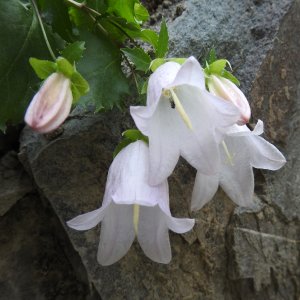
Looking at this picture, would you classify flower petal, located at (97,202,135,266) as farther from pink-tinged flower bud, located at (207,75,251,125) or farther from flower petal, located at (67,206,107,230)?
pink-tinged flower bud, located at (207,75,251,125)

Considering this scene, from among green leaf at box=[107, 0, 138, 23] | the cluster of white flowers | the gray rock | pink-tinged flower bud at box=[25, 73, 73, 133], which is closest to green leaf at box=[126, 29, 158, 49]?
green leaf at box=[107, 0, 138, 23]

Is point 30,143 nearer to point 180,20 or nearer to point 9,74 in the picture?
point 9,74

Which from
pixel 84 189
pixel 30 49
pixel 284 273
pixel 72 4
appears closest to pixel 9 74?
pixel 30 49

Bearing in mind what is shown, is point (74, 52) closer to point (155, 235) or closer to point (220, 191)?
Answer: point (155, 235)

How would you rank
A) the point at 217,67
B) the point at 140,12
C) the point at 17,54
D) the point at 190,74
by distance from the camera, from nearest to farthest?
the point at 190,74
the point at 217,67
the point at 17,54
the point at 140,12

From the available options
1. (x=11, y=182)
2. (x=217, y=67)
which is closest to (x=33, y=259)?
(x=11, y=182)

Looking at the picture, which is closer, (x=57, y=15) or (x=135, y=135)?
(x=135, y=135)

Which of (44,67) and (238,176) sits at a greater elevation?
(44,67)
